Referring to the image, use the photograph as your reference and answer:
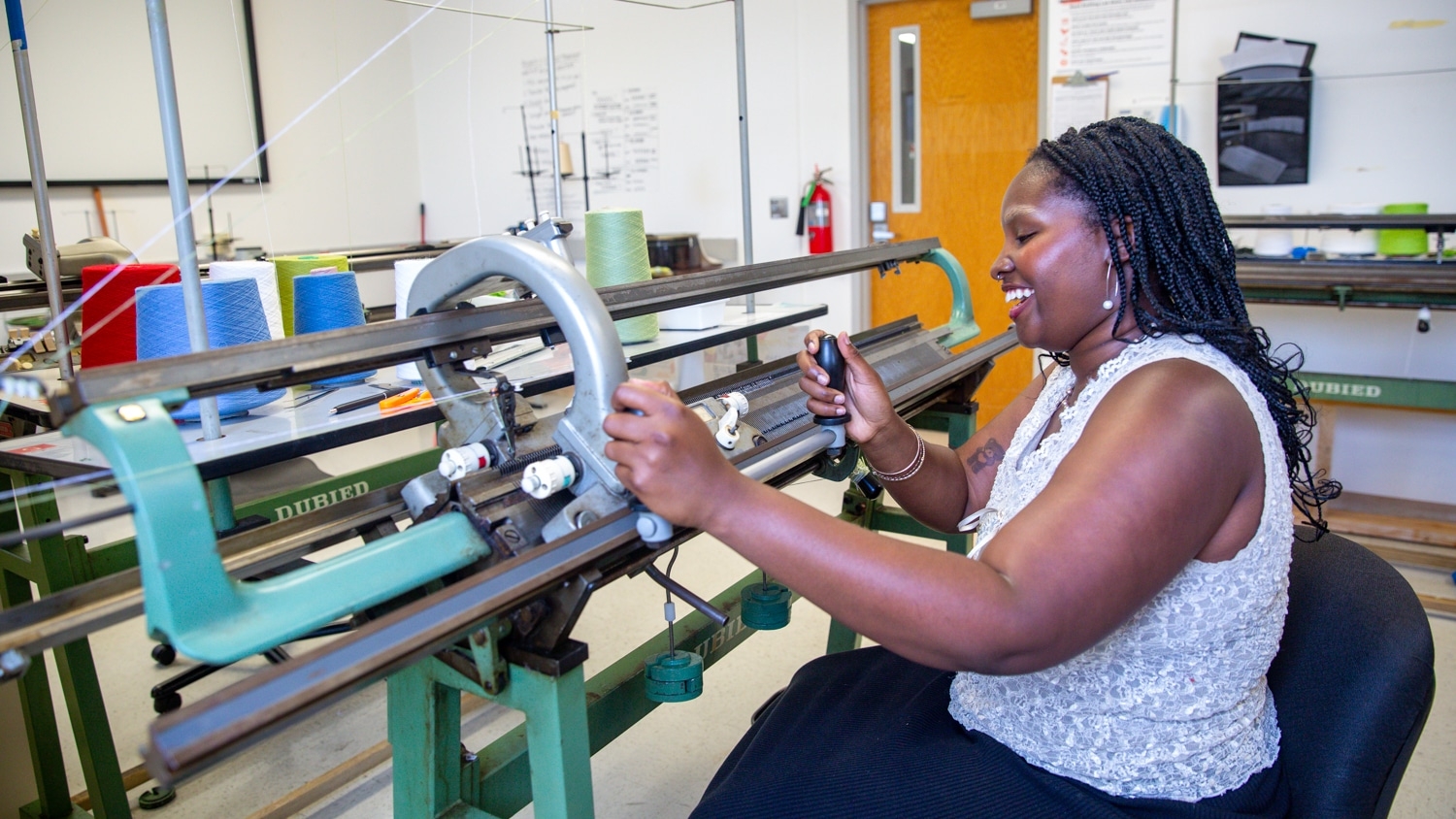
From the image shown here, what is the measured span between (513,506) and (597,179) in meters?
4.55

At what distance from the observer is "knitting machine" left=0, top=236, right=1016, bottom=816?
0.71 metres

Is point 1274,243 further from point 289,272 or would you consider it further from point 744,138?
point 289,272

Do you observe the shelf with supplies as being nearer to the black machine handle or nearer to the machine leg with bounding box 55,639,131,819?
the black machine handle

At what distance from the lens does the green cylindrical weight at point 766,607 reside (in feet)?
5.12

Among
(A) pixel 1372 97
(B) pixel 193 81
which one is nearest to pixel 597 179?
(B) pixel 193 81

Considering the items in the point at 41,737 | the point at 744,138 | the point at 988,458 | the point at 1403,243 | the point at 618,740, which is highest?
the point at 744,138

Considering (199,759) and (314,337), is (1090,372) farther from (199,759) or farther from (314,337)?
(199,759)

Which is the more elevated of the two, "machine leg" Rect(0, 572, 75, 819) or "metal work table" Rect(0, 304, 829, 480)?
"metal work table" Rect(0, 304, 829, 480)

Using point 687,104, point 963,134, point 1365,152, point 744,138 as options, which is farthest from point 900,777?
point 687,104

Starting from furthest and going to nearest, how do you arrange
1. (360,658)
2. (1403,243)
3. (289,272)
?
(1403,243) < (289,272) < (360,658)

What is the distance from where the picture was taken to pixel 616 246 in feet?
7.64

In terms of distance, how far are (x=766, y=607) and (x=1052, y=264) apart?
0.75 metres

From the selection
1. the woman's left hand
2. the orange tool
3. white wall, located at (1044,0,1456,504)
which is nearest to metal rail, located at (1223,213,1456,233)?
white wall, located at (1044,0,1456,504)

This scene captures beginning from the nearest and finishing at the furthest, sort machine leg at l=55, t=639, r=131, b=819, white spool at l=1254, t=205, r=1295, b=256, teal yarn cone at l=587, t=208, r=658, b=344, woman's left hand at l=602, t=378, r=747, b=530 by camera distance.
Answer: woman's left hand at l=602, t=378, r=747, b=530 → machine leg at l=55, t=639, r=131, b=819 → teal yarn cone at l=587, t=208, r=658, b=344 → white spool at l=1254, t=205, r=1295, b=256
